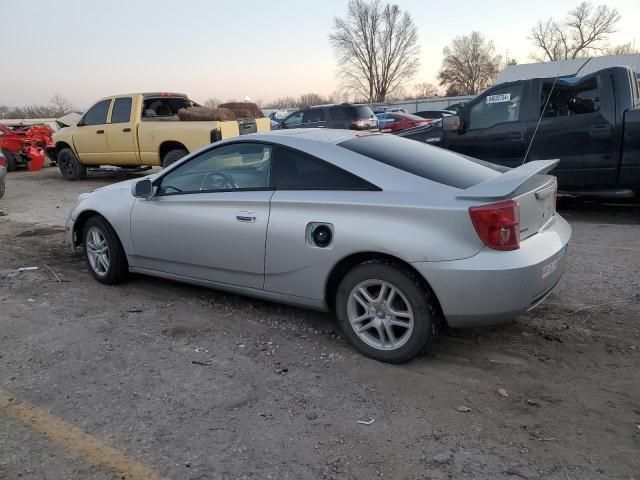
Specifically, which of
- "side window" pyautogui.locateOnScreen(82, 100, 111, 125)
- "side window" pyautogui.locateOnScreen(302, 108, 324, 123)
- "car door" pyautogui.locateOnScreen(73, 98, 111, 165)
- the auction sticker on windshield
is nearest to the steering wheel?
the auction sticker on windshield

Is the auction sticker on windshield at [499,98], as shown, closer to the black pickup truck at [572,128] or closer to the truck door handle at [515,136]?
the black pickup truck at [572,128]

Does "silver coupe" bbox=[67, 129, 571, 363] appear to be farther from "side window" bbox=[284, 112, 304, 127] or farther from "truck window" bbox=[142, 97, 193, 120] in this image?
"side window" bbox=[284, 112, 304, 127]

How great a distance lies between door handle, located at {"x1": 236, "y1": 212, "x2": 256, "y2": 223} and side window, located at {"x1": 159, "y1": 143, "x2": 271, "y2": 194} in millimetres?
228

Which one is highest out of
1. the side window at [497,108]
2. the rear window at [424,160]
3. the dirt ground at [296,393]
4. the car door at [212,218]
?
the side window at [497,108]

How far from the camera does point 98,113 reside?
1253 cm

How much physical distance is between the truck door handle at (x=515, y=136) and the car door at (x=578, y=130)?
6.1 inches

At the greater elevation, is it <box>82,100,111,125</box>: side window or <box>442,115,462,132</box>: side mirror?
<box>82,100,111,125</box>: side window

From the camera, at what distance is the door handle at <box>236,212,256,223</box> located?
3.98 metres

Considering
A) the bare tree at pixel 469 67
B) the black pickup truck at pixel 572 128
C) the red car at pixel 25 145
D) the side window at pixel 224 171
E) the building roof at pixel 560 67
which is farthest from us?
the bare tree at pixel 469 67

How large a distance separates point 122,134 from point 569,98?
8.92m

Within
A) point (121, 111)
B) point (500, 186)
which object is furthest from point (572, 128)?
point (121, 111)

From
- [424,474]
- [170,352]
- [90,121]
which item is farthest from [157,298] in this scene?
[90,121]

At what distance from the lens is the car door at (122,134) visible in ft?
38.7

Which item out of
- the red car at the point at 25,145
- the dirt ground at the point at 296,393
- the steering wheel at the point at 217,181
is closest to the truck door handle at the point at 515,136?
the dirt ground at the point at 296,393
